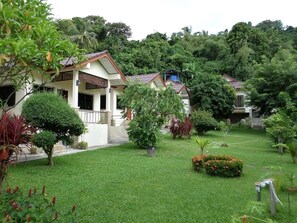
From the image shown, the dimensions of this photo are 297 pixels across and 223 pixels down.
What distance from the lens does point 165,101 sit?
15188 mm

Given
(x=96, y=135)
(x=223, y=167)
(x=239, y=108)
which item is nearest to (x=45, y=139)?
(x=223, y=167)

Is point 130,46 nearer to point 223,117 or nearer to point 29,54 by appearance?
point 223,117

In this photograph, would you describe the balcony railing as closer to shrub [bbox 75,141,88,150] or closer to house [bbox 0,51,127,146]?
house [bbox 0,51,127,146]

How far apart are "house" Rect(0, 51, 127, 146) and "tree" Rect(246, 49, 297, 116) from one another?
528 inches

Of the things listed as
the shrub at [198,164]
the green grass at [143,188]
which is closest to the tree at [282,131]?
the green grass at [143,188]

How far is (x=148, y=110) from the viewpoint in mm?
14945

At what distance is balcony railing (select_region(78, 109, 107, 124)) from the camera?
1616cm

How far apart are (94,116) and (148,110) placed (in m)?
3.60

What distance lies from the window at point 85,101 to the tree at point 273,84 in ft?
48.8

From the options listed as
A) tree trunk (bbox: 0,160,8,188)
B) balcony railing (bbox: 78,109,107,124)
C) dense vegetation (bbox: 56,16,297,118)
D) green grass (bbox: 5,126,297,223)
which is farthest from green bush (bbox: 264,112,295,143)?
dense vegetation (bbox: 56,16,297,118)

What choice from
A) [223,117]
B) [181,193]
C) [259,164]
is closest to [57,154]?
[181,193]

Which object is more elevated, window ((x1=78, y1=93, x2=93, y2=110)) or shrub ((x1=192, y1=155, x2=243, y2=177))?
window ((x1=78, y1=93, x2=93, y2=110))

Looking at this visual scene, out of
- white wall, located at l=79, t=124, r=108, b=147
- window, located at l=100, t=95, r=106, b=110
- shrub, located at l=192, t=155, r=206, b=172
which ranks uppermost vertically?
window, located at l=100, t=95, r=106, b=110

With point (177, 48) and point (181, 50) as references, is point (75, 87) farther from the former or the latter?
point (177, 48)
